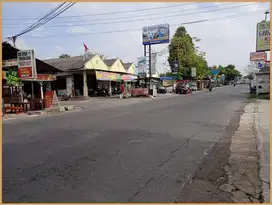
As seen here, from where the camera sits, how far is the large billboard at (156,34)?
35.4 meters

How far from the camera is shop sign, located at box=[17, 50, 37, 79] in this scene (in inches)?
682

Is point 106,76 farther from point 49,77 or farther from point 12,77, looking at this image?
point 12,77

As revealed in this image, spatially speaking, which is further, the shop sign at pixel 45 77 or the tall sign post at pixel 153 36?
the tall sign post at pixel 153 36

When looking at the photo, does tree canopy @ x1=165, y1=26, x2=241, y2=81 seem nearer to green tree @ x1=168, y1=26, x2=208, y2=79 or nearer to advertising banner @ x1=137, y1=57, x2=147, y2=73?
green tree @ x1=168, y1=26, x2=208, y2=79

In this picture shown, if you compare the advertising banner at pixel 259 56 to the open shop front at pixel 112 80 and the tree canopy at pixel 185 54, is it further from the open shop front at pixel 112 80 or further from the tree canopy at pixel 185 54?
the tree canopy at pixel 185 54

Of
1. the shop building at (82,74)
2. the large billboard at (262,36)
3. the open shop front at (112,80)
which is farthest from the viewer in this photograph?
the open shop front at (112,80)

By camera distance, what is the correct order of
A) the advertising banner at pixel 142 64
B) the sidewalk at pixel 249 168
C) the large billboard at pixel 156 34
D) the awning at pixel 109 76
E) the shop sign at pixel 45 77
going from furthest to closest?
the large billboard at pixel 156 34 < the advertising banner at pixel 142 64 < the awning at pixel 109 76 < the shop sign at pixel 45 77 < the sidewalk at pixel 249 168

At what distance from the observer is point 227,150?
6676mm

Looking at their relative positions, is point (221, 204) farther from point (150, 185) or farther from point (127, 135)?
point (127, 135)

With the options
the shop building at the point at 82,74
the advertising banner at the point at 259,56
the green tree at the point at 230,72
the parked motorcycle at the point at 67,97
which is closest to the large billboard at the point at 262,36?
the advertising banner at the point at 259,56

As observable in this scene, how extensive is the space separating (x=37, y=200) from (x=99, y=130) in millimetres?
5791

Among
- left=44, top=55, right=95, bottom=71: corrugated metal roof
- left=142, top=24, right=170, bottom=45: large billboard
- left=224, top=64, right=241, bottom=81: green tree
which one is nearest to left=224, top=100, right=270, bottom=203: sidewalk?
left=44, top=55, right=95, bottom=71: corrugated metal roof

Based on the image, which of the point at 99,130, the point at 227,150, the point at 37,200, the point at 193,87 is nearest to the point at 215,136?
the point at 227,150

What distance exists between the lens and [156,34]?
117 ft
